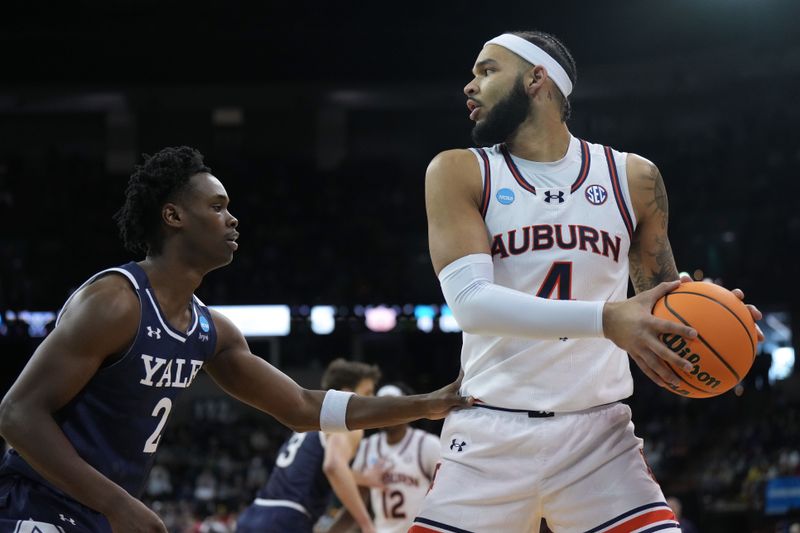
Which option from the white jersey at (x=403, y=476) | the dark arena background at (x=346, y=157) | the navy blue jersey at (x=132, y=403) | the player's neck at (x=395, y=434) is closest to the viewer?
the navy blue jersey at (x=132, y=403)

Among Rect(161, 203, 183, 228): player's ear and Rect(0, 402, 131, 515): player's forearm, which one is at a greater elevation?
Rect(161, 203, 183, 228): player's ear

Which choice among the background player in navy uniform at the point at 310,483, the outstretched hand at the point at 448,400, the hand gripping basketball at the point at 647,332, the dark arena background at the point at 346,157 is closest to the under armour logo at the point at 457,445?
the outstretched hand at the point at 448,400

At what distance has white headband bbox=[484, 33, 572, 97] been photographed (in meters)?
3.60

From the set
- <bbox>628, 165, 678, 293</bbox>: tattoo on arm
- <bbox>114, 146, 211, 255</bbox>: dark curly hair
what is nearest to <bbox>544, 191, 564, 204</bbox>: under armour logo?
<bbox>628, 165, 678, 293</bbox>: tattoo on arm

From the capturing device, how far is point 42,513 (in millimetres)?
3162

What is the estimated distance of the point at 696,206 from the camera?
726 inches

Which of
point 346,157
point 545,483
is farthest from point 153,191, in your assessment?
point 346,157

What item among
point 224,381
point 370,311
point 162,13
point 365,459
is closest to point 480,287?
point 224,381

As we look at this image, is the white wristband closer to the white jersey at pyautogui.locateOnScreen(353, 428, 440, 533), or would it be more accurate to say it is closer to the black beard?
the black beard

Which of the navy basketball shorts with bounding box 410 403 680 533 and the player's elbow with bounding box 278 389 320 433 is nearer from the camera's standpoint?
the navy basketball shorts with bounding box 410 403 680 533

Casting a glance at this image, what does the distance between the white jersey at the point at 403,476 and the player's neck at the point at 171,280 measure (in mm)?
3946

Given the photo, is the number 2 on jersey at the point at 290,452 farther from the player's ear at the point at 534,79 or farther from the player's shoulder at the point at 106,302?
the player's ear at the point at 534,79

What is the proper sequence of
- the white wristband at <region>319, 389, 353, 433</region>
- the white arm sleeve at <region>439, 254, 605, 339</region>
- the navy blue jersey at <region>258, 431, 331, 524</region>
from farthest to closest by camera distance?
the navy blue jersey at <region>258, 431, 331, 524</region>, the white wristband at <region>319, 389, 353, 433</region>, the white arm sleeve at <region>439, 254, 605, 339</region>

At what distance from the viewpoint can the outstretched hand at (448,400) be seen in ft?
11.2
